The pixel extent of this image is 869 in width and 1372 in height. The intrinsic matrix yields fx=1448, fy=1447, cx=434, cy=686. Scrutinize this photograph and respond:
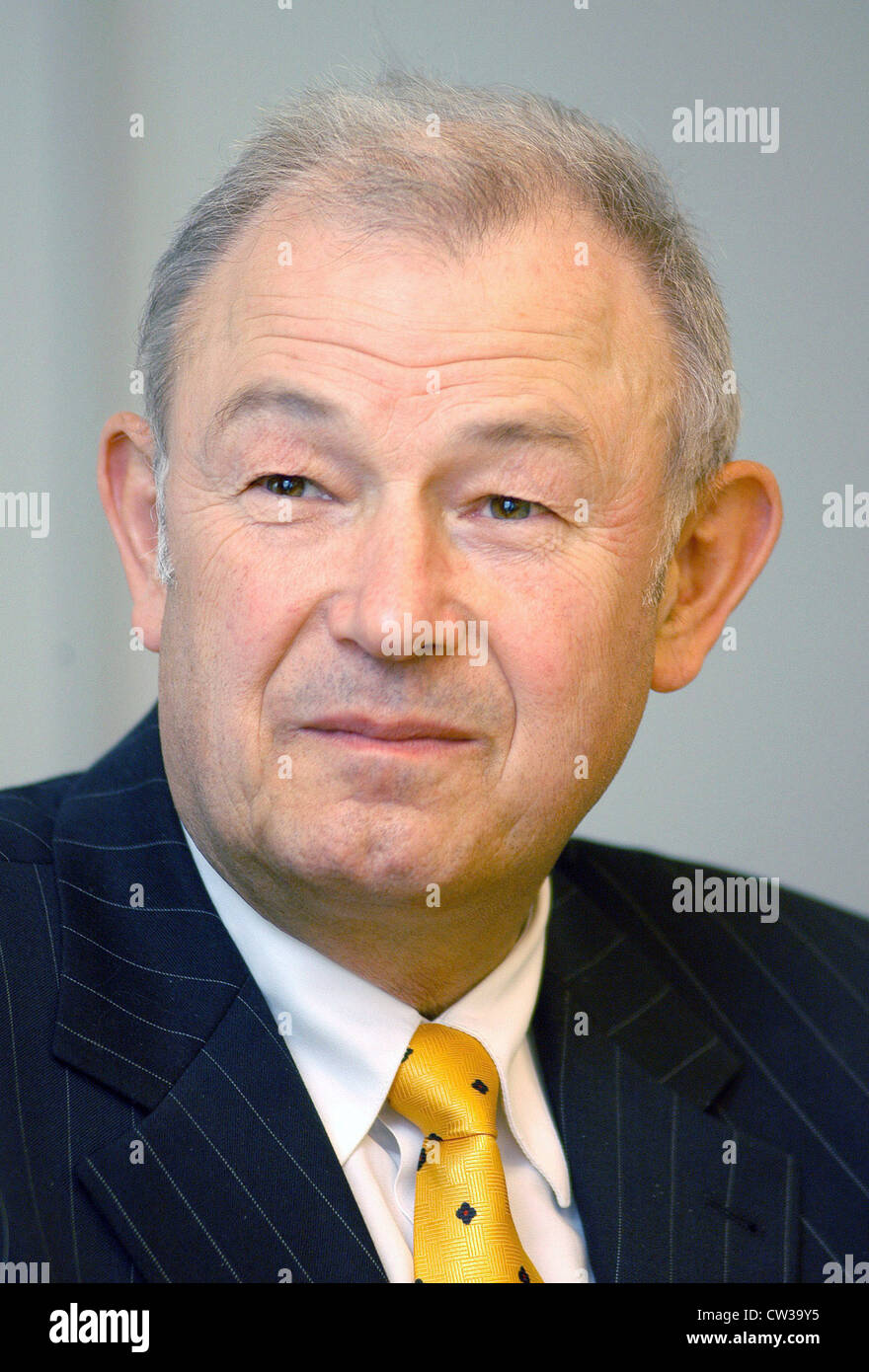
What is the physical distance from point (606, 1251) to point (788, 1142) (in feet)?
→ 1.18

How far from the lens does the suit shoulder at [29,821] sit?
5.54 ft

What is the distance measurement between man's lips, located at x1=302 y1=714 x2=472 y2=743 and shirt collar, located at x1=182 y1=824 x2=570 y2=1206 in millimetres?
283

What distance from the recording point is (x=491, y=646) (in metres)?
1.51

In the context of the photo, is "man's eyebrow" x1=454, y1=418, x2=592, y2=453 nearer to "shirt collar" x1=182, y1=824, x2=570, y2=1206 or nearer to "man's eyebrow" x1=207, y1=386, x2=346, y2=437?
"man's eyebrow" x1=207, y1=386, x2=346, y2=437

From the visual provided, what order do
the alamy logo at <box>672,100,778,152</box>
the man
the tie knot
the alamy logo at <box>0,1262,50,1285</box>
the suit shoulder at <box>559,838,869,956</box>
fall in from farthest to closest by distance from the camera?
1. the alamy logo at <box>672,100,778,152</box>
2. the suit shoulder at <box>559,838,869,956</box>
3. the tie knot
4. the man
5. the alamy logo at <box>0,1262,50,1285</box>

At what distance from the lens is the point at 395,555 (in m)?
1.43

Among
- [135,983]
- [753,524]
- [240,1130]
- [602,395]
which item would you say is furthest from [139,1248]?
[753,524]

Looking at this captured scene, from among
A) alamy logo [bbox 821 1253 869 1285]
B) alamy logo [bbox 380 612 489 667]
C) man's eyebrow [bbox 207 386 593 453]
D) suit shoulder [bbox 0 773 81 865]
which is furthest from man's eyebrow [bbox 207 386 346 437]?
alamy logo [bbox 821 1253 869 1285]

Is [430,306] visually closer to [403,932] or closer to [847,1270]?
[403,932]

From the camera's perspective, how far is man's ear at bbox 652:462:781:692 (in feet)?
6.05

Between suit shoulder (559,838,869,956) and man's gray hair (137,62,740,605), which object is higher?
man's gray hair (137,62,740,605)

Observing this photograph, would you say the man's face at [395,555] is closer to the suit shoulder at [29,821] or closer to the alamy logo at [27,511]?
the suit shoulder at [29,821]

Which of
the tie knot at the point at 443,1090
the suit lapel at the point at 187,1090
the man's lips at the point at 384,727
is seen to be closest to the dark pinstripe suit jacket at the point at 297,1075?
the suit lapel at the point at 187,1090
